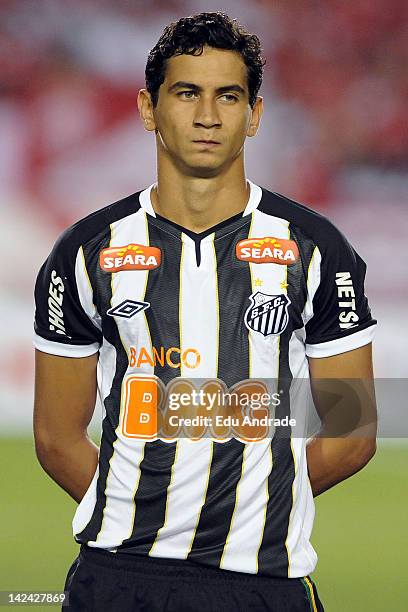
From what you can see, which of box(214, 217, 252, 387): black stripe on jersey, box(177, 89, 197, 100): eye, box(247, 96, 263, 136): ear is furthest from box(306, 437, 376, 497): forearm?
box(177, 89, 197, 100): eye

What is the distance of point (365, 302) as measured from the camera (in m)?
2.56

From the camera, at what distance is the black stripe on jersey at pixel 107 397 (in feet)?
8.04

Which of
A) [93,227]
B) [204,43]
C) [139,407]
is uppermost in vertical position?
[204,43]

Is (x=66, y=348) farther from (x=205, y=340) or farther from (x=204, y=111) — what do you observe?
(x=204, y=111)

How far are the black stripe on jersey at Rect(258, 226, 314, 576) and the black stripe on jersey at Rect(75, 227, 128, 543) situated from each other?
12.6 inches

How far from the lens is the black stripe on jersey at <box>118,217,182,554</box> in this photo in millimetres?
2396

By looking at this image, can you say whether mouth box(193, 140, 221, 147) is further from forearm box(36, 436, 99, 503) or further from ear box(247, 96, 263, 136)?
forearm box(36, 436, 99, 503)

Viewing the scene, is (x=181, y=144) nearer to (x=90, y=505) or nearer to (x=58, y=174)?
(x=90, y=505)

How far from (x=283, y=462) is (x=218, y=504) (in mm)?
155

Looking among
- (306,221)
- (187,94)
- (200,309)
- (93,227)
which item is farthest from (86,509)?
(187,94)

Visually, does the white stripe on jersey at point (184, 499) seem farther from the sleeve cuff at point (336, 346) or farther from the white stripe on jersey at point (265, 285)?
the sleeve cuff at point (336, 346)

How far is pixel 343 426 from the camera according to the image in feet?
8.79

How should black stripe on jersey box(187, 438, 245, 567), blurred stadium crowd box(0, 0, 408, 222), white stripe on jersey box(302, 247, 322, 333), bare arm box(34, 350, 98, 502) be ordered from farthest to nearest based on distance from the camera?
blurred stadium crowd box(0, 0, 408, 222) → bare arm box(34, 350, 98, 502) → white stripe on jersey box(302, 247, 322, 333) → black stripe on jersey box(187, 438, 245, 567)

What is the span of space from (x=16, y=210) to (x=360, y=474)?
6.84ft
